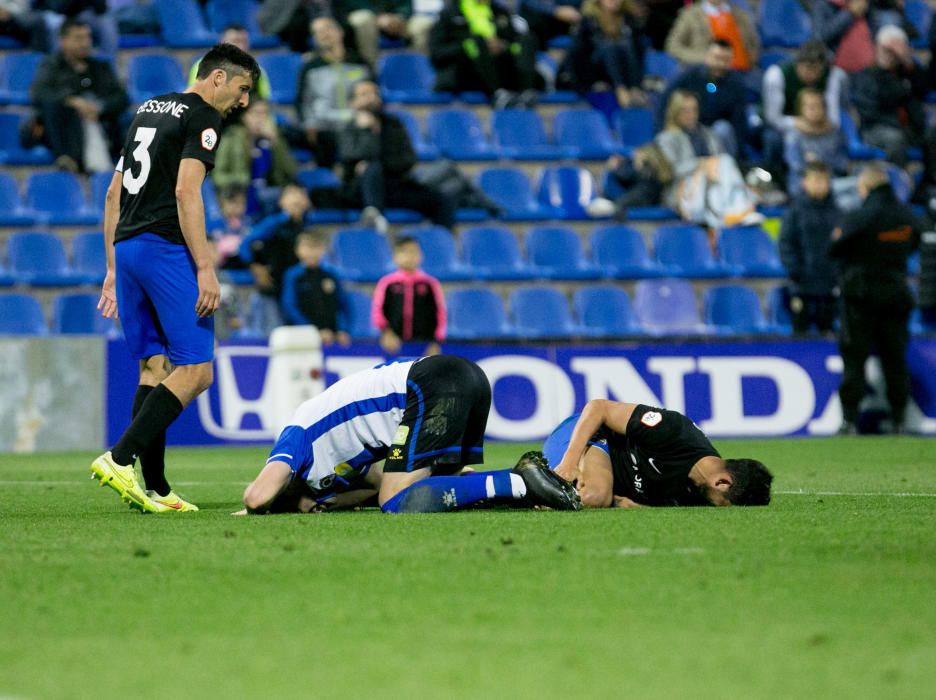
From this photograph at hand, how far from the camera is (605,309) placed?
15.5 meters

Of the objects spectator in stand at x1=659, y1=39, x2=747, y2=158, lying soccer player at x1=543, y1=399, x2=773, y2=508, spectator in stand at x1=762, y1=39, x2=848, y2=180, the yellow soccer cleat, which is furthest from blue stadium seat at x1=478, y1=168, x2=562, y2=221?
the yellow soccer cleat

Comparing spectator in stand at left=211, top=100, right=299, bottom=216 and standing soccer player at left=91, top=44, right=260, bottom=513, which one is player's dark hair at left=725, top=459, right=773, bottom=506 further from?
spectator in stand at left=211, top=100, right=299, bottom=216

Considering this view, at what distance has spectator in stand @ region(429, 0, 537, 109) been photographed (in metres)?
16.8

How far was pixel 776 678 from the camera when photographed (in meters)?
3.34

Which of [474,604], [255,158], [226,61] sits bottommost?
[474,604]

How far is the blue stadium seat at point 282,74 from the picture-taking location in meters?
17.0

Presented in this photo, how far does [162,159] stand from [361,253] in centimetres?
841

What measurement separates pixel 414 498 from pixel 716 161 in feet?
32.1

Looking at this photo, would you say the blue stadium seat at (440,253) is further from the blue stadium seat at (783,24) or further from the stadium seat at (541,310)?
the blue stadium seat at (783,24)

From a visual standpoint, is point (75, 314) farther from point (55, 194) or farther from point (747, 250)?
point (747, 250)

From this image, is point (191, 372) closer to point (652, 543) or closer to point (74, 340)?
point (652, 543)

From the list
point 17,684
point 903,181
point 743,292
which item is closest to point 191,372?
point 17,684

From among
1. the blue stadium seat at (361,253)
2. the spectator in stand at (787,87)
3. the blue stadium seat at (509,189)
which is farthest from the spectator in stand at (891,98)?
the blue stadium seat at (361,253)

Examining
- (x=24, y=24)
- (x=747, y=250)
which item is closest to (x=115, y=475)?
(x=747, y=250)
